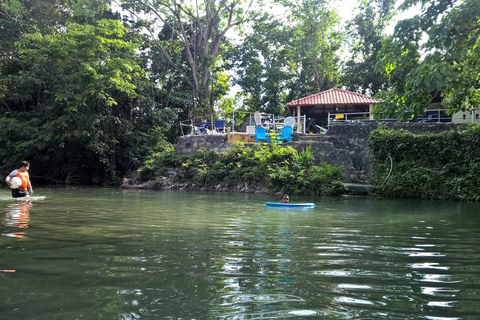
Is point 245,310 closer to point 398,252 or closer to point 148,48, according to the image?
point 398,252

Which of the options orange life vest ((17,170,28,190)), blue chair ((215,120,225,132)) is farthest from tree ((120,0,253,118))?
orange life vest ((17,170,28,190))

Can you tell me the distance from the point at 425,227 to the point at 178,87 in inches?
1060

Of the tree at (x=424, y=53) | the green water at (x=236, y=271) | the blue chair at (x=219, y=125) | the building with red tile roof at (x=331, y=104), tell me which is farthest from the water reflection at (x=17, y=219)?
the building with red tile roof at (x=331, y=104)

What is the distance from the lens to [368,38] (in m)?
31.6

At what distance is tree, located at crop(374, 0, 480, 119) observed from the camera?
7194 mm

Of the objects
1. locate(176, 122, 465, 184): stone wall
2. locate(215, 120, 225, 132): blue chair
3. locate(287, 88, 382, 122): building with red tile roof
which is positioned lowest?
locate(176, 122, 465, 184): stone wall

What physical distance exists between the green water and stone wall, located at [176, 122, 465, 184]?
1092 centimetres

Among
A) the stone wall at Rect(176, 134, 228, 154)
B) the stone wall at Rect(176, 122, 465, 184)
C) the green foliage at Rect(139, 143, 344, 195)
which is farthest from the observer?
the stone wall at Rect(176, 134, 228, 154)

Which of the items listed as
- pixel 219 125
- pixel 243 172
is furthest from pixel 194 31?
pixel 243 172

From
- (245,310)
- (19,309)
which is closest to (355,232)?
(245,310)

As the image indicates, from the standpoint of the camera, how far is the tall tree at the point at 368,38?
31250 mm

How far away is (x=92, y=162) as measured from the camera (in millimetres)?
25891

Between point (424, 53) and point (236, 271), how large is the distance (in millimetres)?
6452

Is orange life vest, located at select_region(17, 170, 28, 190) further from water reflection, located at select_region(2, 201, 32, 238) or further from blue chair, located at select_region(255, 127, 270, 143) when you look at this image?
blue chair, located at select_region(255, 127, 270, 143)
